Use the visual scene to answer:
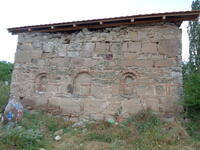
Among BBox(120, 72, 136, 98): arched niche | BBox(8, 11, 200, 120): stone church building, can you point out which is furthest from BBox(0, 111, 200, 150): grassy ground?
BBox(120, 72, 136, 98): arched niche

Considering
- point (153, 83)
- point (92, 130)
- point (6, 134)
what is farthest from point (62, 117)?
point (153, 83)

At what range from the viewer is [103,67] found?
7.10 metres

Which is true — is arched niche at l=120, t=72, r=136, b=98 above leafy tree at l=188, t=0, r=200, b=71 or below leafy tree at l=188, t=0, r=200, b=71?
below

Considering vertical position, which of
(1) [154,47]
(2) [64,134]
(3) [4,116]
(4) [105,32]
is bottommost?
(2) [64,134]

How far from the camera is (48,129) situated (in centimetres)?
638

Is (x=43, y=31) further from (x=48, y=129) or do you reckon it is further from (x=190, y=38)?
(x=190, y=38)

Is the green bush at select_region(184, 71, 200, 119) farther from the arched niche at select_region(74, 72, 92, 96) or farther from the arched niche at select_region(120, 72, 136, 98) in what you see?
the arched niche at select_region(74, 72, 92, 96)

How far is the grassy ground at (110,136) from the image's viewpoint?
16.3 ft

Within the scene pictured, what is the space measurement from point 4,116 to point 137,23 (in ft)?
17.3

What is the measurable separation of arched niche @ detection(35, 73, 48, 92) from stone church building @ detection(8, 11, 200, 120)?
4cm

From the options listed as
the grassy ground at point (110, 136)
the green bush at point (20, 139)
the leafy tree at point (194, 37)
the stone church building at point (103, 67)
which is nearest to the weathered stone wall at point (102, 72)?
the stone church building at point (103, 67)

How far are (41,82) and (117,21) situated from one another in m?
3.60

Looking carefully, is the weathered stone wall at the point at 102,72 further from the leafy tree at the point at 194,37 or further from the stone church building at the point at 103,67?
the leafy tree at the point at 194,37

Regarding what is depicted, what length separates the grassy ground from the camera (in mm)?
4973
